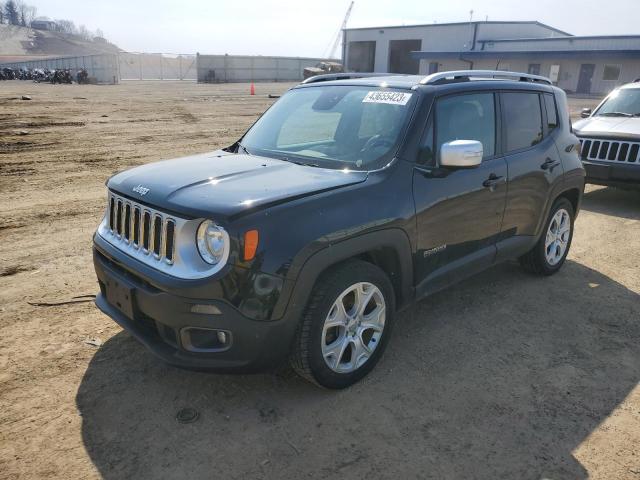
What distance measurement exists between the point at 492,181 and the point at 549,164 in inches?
42.1

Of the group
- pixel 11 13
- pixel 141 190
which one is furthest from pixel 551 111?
pixel 11 13

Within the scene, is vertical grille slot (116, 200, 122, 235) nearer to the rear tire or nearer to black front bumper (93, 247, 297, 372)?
black front bumper (93, 247, 297, 372)

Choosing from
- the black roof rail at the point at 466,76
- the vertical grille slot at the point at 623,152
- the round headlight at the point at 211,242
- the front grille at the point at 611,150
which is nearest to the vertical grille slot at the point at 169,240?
the round headlight at the point at 211,242

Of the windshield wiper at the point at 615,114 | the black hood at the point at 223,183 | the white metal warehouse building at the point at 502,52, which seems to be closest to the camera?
the black hood at the point at 223,183

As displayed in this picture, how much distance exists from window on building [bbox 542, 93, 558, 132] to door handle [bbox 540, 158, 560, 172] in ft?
1.06

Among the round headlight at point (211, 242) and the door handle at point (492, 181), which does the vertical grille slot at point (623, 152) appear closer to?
the door handle at point (492, 181)

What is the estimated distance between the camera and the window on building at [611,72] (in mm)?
39969

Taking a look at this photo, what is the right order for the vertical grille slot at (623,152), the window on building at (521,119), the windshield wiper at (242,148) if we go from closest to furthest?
the windshield wiper at (242,148), the window on building at (521,119), the vertical grille slot at (623,152)

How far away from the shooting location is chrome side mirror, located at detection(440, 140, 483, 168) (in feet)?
11.2

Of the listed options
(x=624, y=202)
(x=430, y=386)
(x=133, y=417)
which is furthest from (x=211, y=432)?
(x=624, y=202)

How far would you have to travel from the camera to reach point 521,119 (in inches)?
179

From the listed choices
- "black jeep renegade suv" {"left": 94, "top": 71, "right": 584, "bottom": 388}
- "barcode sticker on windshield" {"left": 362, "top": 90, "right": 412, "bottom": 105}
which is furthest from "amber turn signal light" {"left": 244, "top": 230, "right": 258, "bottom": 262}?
"barcode sticker on windshield" {"left": 362, "top": 90, "right": 412, "bottom": 105}

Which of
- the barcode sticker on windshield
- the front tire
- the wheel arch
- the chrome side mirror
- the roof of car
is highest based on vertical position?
the roof of car

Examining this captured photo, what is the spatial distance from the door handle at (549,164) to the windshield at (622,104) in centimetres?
485
